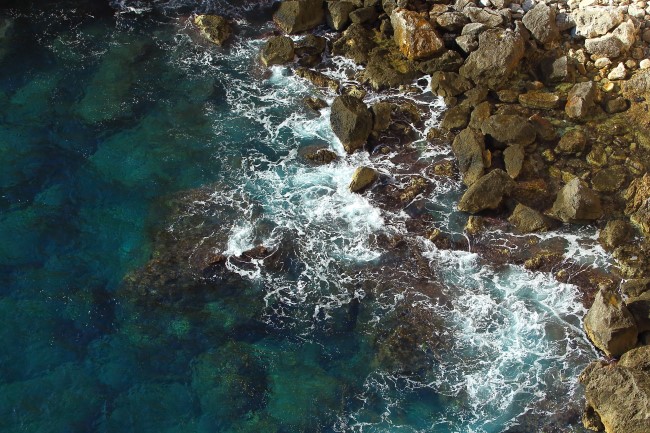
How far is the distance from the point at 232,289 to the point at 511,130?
13.8m

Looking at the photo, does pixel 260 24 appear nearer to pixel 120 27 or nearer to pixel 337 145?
pixel 120 27

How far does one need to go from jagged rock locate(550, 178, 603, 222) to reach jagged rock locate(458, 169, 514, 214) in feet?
6.77

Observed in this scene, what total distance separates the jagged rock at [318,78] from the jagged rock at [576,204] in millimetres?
12024

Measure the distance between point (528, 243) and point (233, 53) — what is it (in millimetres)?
18228

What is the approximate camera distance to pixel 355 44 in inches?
1326

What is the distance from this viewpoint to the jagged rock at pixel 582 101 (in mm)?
29422

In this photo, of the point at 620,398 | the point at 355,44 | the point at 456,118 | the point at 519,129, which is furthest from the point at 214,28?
the point at 620,398

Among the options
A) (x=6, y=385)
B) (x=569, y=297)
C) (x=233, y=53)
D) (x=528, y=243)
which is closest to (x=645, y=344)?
(x=569, y=297)

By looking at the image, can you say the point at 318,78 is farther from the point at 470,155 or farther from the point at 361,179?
the point at 470,155

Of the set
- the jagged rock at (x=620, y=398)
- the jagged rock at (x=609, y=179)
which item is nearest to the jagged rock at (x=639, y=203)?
the jagged rock at (x=609, y=179)

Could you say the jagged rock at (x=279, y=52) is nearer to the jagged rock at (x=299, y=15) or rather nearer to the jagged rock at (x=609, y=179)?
the jagged rock at (x=299, y=15)

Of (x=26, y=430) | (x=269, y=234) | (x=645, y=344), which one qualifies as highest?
(x=645, y=344)

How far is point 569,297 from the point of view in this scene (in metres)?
24.1

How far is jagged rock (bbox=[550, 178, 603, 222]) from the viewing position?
25.6m
